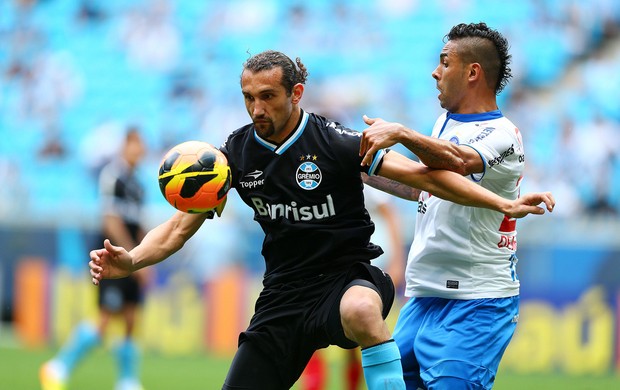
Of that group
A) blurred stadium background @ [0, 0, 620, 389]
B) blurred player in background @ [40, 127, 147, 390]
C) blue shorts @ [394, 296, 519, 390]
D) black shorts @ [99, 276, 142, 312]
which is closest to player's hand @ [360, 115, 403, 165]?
blue shorts @ [394, 296, 519, 390]

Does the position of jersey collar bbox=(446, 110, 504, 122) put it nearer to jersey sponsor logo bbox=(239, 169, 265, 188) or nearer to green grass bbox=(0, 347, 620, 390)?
jersey sponsor logo bbox=(239, 169, 265, 188)

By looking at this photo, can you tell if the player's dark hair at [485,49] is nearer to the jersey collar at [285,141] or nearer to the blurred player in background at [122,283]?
the jersey collar at [285,141]

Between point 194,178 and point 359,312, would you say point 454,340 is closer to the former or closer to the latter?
point 359,312

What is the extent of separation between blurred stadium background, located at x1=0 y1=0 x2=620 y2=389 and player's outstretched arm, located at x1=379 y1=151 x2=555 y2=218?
5.44 meters

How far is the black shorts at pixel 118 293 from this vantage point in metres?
10.5

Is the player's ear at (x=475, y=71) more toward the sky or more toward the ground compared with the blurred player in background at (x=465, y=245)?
more toward the sky

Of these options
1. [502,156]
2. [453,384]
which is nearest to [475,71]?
[502,156]

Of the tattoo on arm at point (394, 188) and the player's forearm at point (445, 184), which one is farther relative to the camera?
the tattoo on arm at point (394, 188)

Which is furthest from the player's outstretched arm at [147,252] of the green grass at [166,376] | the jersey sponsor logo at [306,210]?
the green grass at [166,376]

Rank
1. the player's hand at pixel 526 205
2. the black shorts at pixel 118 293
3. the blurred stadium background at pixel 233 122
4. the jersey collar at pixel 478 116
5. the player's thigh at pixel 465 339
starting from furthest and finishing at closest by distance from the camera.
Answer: the blurred stadium background at pixel 233 122 < the black shorts at pixel 118 293 < the jersey collar at pixel 478 116 < the player's thigh at pixel 465 339 < the player's hand at pixel 526 205

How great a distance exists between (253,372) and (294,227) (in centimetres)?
78

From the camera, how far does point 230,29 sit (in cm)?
1880

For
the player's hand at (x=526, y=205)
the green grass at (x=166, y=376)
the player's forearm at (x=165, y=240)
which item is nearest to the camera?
the player's hand at (x=526, y=205)

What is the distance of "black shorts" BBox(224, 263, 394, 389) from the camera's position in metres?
5.09
